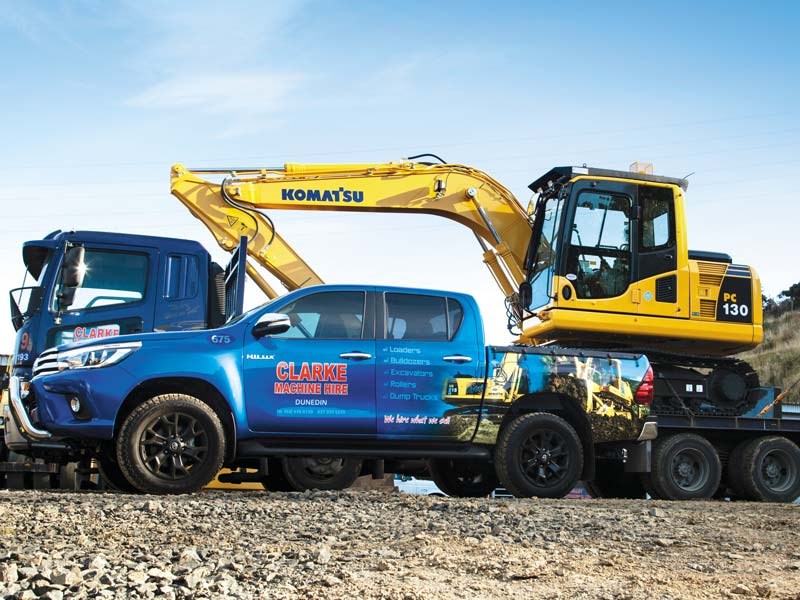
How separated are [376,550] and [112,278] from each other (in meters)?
6.96

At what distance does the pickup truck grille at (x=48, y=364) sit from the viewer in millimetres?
9688

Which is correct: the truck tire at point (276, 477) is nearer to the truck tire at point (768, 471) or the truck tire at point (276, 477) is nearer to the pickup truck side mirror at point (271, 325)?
the pickup truck side mirror at point (271, 325)

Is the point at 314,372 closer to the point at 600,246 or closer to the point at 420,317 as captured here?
the point at 420,317

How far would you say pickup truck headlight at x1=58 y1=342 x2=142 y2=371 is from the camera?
373 inches

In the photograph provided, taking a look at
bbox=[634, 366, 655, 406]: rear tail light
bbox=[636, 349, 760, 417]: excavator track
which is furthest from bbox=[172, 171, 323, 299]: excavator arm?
bbox=[634, 366, 655, 406]: rear tail light

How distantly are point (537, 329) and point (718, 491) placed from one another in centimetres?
344

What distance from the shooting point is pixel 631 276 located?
14.0 meters

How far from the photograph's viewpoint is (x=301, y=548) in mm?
6164

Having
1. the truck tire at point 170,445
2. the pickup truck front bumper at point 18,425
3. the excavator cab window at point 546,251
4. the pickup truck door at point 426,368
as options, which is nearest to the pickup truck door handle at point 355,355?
the pickup truck door at point 426,368

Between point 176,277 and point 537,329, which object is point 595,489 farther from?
point 176,277

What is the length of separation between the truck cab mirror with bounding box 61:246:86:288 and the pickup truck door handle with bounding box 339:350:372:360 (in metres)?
3.62

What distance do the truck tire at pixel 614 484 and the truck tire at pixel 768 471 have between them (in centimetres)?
132

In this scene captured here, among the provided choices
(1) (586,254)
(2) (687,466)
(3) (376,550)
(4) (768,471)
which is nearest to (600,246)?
(1) (586,254)

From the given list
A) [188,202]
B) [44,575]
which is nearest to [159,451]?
[44,575]
